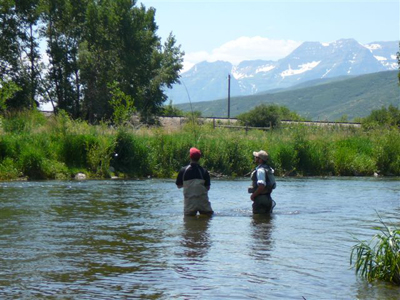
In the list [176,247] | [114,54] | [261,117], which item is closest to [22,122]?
[176,247]

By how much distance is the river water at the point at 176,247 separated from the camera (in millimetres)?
8398

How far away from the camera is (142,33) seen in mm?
52031

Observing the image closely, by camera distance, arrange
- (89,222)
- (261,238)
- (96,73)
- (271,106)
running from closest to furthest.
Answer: (261,238) < (89,222) < (96,73) < (271,106)

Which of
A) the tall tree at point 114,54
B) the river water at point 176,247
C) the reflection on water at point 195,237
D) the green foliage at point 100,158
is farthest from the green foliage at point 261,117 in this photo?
the reflection on water at point 195,237

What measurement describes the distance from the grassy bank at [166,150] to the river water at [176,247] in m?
5.70

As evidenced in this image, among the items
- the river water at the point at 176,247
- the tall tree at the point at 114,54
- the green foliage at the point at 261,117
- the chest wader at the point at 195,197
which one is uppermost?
the tall tree at the point at 114,54

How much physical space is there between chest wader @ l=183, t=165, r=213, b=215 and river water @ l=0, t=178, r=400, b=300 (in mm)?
274

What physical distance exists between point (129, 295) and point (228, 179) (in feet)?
64.1

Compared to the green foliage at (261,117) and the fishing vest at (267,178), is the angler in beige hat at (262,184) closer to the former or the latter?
the fishing vest at (267,178)

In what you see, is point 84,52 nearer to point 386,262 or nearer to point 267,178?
point 267,178

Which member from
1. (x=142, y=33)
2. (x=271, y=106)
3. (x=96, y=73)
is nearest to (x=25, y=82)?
(x=96, y=73)

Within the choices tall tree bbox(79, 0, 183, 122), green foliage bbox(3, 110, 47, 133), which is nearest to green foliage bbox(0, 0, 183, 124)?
tall tree bbox(79, 0, 183, 122)

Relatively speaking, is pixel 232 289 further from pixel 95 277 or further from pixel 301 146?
pixel 301 146

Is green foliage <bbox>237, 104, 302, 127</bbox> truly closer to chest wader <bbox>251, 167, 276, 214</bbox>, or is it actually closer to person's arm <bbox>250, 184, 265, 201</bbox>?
chest wader <bbox>251, 167, 276, 214</bbox>
